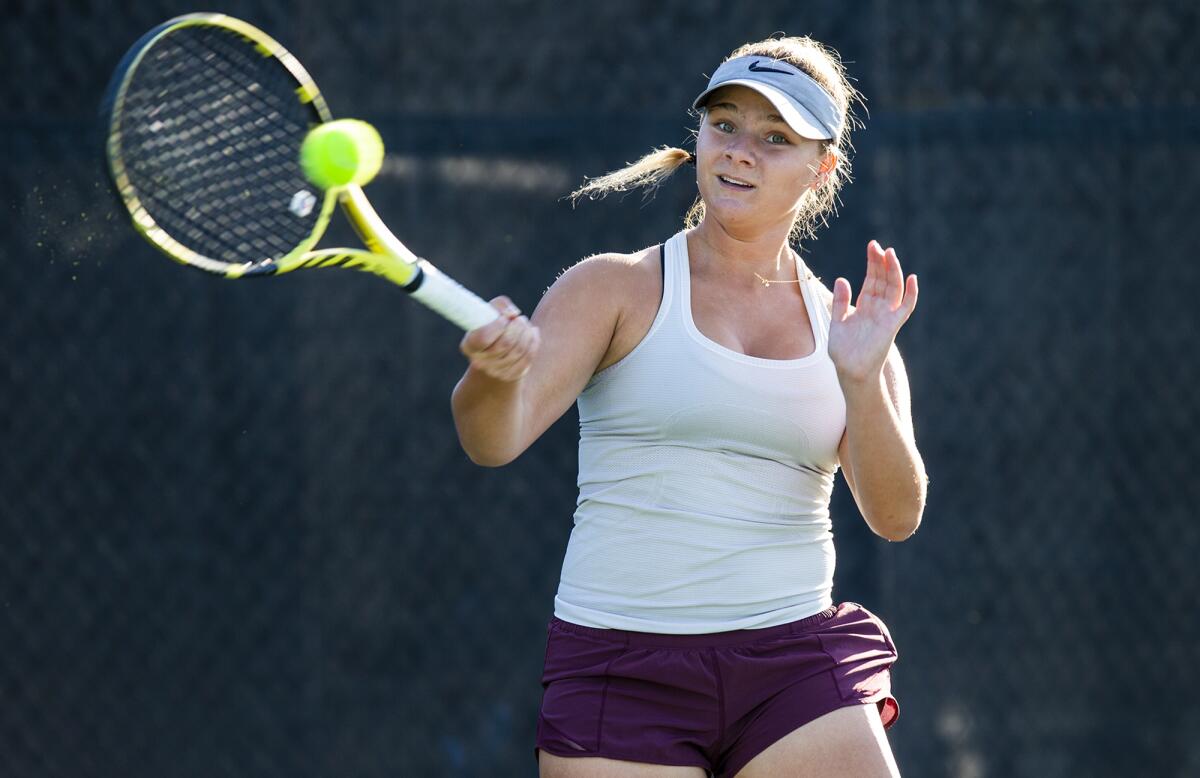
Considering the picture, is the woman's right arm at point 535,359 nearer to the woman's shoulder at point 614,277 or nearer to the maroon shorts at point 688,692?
the woman's shoulder at point 614,277

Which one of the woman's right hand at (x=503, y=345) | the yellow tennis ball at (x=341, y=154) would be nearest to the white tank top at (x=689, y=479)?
the woman's right hand at (x=503, y=345)

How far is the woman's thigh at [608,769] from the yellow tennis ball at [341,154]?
827 millimetres

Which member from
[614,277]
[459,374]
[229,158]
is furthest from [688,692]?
[459,374]

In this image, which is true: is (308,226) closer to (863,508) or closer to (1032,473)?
(863,508)

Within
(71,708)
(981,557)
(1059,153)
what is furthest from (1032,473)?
(71,708)

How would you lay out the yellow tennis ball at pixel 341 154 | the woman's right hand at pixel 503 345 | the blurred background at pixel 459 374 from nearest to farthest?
the woman's right hand at pixel 503 345
the yellow tennis ball at pixel 341 154
the blurred background at pixel 459 374

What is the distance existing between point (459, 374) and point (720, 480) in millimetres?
1336

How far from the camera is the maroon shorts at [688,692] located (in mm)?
2086

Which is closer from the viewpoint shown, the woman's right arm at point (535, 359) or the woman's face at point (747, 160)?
the woman's right arm at point (535, 359)

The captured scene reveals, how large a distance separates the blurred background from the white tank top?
3.99 ft

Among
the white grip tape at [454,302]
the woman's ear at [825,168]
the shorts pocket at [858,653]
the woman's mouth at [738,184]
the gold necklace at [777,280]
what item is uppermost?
the woman's ear at [825,168]

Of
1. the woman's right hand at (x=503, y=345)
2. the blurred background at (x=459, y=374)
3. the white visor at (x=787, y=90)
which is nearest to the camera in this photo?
the woman's right hand at (x=503, y=345)

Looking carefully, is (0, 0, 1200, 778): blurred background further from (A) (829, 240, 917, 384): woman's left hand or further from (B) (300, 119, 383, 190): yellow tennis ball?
(B) (300, 119, 383, 190): yellow tennis ball

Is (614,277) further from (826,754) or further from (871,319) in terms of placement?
(826,754)
